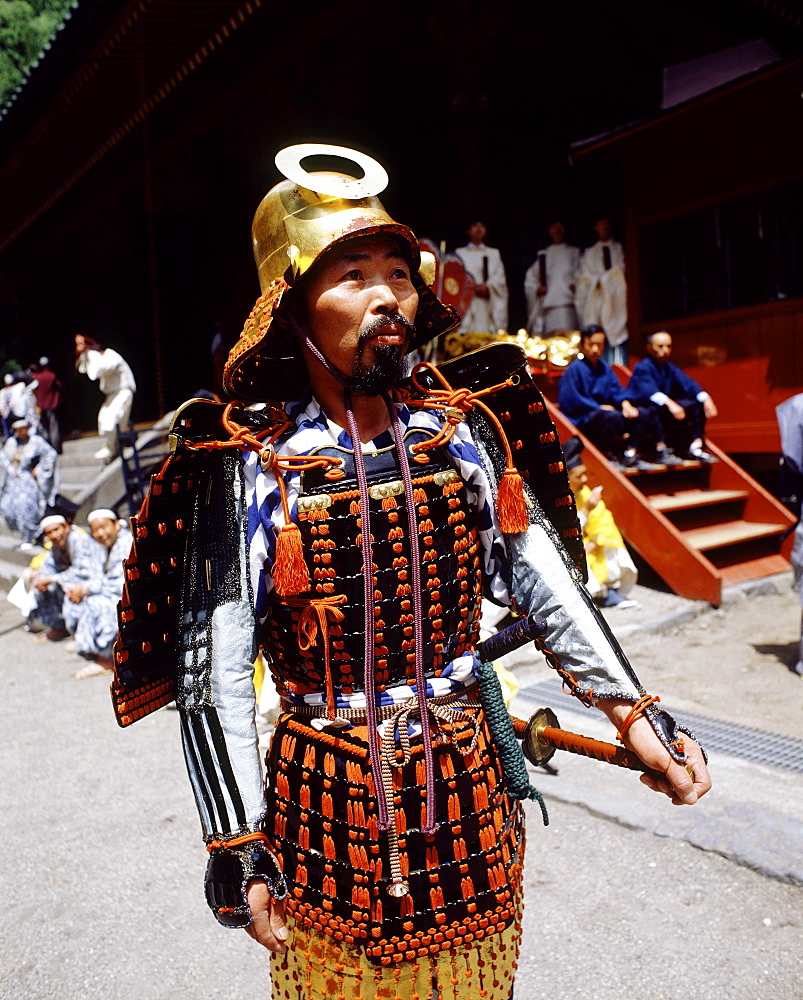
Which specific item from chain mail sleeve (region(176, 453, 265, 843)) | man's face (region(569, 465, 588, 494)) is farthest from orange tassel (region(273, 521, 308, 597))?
man's face (region(569, 465, 588, 494))

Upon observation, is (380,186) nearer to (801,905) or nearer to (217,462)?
(217,462)

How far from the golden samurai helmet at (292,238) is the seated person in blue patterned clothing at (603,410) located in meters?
6.13

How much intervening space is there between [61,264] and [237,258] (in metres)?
6.11

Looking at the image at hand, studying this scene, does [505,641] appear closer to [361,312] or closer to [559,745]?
[559,745]

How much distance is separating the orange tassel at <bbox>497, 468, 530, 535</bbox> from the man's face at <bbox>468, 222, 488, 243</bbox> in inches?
333

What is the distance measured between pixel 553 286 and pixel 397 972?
967 centimetres

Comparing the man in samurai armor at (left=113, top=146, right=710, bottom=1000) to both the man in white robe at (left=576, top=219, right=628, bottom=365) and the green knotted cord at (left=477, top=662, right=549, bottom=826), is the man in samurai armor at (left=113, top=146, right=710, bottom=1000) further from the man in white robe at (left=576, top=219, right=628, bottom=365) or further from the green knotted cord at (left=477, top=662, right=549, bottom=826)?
the man in white robe at (left=576, top=219, right=628, bottom=365)

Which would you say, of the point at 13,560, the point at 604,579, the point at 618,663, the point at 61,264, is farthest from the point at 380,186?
the point at 61,264

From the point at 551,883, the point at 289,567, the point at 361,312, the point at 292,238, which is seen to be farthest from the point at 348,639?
the point at 551,883

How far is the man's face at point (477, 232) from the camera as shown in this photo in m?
9.45

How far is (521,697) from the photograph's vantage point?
4883 millimetres

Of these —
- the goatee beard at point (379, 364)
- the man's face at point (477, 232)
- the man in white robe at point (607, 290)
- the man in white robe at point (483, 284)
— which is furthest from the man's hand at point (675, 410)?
the goatee beard at point (379, 364)

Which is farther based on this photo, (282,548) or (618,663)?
(618,663)

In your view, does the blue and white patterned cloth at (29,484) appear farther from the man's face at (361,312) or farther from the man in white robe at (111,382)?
the man's face at (361,312)
